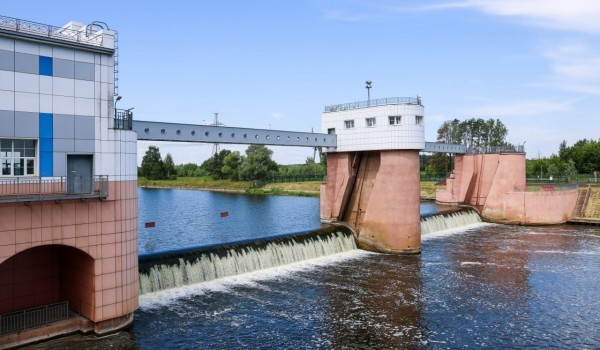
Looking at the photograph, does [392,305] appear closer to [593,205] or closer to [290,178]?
[593,205]

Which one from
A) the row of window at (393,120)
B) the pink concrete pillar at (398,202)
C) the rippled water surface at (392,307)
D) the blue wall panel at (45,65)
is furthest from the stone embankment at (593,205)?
the blue wall panel at (45,65)

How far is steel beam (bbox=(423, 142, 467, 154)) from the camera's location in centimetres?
4446

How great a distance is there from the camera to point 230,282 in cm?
2392

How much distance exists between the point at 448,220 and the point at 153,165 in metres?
98.2

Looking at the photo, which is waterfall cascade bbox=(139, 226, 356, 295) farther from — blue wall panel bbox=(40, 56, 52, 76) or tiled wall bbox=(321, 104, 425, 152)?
blue wall panel bbox=(40, 56, 52, 76)

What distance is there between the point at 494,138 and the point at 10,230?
12033cm

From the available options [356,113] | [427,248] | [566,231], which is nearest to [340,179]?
[356,113]

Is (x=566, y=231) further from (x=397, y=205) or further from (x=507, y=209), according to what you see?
(x=397, y=205)

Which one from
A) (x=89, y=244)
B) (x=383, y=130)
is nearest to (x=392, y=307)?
(x=89, y=244)

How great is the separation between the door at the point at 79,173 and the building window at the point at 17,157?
1.15 meters

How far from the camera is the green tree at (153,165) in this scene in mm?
124812

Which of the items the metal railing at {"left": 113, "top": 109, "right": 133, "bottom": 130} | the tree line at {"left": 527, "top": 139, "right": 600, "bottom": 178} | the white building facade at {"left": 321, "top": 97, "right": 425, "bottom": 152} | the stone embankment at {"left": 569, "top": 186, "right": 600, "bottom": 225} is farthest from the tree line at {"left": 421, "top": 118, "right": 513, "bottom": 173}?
the metal railing at {"left": 113, "top": 109, "right": 133, "bottom": 130}

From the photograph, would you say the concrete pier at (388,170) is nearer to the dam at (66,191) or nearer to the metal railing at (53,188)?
the dam at (66,191)

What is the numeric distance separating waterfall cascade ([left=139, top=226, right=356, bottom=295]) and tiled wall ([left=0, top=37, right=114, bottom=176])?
24.5ft
